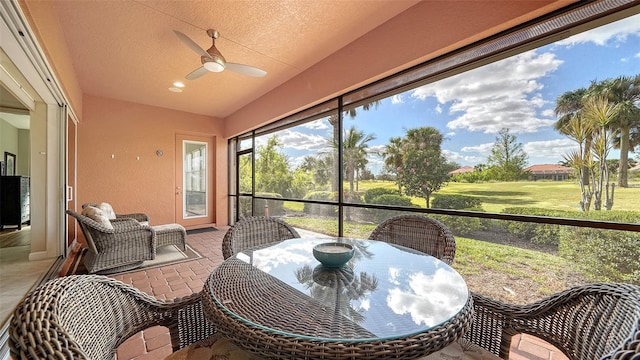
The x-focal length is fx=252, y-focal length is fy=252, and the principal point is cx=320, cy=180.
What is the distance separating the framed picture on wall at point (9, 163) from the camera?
13.8ft

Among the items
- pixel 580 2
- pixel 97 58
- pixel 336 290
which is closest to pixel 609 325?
pixel 336 290

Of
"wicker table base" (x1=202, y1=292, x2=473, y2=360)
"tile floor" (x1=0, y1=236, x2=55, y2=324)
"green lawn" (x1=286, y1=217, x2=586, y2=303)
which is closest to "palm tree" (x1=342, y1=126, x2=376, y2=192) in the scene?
"green lawn" (x1=286, y1=217, x2=586, y2=303)

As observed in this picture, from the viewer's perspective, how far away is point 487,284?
248cm

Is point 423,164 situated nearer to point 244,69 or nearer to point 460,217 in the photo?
point 460,217

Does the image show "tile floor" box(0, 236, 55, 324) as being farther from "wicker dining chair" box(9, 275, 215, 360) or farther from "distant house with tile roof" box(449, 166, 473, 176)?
"distant house with tile roof" box(449, 166, 473, 176)

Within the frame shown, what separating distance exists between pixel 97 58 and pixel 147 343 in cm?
366

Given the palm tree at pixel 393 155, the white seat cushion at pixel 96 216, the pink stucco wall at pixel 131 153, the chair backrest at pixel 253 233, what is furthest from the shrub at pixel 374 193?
the pink stucco wall at pixel 131 153

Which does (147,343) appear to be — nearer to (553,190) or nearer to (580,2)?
(553,190)

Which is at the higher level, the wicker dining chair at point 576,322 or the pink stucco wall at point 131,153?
the pink stucco wall at point 131,153

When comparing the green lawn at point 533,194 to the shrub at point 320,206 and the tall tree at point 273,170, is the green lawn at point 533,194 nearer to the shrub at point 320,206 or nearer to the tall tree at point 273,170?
the shrub at point 320,206

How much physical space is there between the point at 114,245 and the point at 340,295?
361 cm

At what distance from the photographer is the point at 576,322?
3.15 feet

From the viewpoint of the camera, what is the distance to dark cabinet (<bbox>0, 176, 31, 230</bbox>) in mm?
4668

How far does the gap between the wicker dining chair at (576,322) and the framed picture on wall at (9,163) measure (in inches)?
264
